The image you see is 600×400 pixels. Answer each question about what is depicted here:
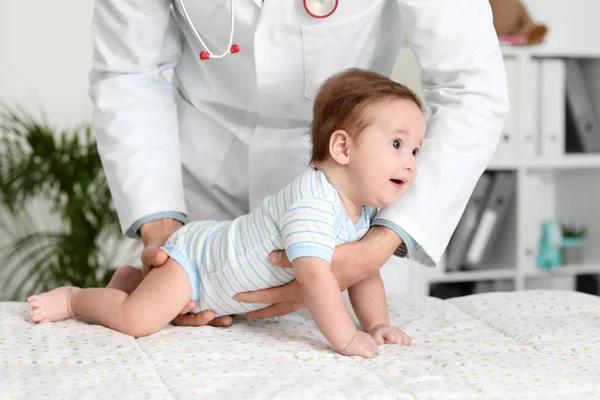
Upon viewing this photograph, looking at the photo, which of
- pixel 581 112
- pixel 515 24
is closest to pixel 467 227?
pixel 581 112

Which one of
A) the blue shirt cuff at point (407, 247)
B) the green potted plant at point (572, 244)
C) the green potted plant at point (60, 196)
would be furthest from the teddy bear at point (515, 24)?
the blue shirt cuff at point (407, 247)

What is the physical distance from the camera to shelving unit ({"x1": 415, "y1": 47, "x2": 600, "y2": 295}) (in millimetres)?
3234

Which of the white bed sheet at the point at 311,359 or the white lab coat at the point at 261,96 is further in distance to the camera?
the white lab coat at the point at 261,96

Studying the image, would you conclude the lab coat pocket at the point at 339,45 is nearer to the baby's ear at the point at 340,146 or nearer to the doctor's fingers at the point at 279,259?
the baby's ear at the point at 340,146

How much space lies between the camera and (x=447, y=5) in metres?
1.37

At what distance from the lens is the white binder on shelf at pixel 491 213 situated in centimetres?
330

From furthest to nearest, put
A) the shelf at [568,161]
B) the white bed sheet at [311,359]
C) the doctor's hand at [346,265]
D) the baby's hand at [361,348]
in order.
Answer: the shelf at [568,161] < the doctor's hand at [346,265] < the baby's hand at [361,348] < the white bed sheet at [311,359]

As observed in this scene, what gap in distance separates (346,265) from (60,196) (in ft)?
5.46

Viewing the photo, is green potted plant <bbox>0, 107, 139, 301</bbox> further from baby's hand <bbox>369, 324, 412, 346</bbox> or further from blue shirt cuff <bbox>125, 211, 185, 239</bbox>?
baby's hand <bbox>369, 324, 412, 346</bbox>

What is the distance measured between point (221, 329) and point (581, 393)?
1.91 feet

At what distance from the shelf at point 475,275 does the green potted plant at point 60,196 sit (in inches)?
50.0

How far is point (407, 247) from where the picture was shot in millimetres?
1377

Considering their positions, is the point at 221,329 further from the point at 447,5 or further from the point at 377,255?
the point at 447,5

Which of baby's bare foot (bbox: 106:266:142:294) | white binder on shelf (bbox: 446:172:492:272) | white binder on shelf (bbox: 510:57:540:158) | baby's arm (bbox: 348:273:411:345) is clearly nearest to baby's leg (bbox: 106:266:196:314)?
baby's bare foot (bbox: 106:266:142:294)
